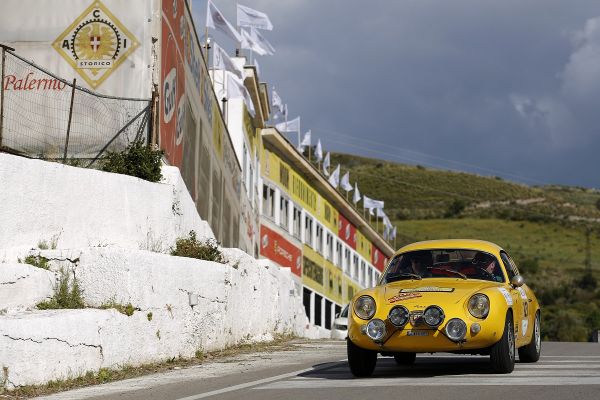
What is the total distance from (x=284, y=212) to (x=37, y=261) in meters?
41.5

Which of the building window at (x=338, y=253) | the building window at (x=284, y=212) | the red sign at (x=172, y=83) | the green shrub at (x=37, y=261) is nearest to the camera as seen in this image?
the green shrub at (x=37, y=261)

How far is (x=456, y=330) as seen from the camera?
11.0 m

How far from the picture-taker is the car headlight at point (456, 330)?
10992 millimetres

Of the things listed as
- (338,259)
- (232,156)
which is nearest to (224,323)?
(232,156)

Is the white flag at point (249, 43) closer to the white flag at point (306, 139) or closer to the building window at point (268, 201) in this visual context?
the building window at point (268, 201)

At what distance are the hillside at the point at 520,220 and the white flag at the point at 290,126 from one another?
2176 cm

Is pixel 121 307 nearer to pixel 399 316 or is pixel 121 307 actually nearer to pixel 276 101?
pixel 399 316

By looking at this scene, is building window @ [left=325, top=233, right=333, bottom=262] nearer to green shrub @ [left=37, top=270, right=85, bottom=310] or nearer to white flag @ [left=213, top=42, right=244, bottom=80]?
white flag @ [left=213, top=42, right=244, bottom=80]

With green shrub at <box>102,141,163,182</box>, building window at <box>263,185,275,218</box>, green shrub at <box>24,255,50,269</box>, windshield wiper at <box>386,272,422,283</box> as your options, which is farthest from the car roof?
building window at <box>263,185,275,218</box>

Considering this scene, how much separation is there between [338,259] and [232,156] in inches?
1466

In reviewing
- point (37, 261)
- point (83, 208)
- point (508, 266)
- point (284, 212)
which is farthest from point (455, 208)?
point (37, 261)

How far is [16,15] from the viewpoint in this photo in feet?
68.3

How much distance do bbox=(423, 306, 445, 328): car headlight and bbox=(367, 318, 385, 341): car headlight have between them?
0.49 m

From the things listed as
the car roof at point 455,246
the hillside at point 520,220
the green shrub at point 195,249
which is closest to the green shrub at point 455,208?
the hillside at point 520,220
